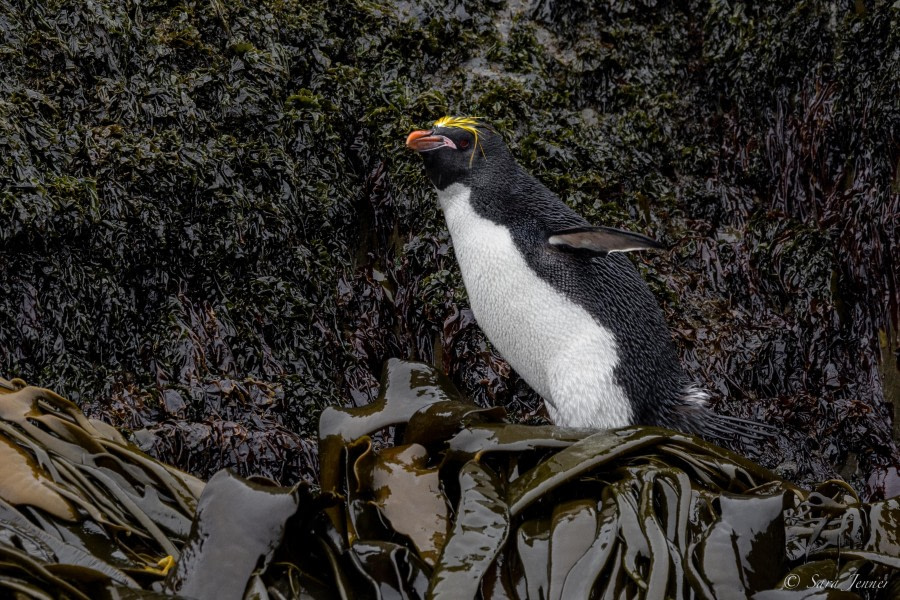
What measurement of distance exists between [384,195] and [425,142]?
2.30 feet

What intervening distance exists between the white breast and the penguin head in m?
0.09

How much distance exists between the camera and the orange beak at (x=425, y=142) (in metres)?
4.37

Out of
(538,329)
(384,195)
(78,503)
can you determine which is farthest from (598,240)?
(78,503)

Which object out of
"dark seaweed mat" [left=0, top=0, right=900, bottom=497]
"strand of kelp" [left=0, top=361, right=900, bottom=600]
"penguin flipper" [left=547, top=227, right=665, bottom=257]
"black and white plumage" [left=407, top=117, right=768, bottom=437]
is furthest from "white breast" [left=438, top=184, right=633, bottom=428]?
"strand of kelp" [left=0, top=361, right=900, bottom=600]

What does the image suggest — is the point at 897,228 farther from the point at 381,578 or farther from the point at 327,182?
the point at 381,578

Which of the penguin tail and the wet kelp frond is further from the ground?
the wet kelp frond

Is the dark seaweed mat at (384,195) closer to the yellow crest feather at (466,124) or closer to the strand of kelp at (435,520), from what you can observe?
→ the yellow crest feather at (466,124)

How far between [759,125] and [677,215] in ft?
2.63

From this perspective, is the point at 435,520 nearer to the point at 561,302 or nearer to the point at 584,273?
the point at 561,302

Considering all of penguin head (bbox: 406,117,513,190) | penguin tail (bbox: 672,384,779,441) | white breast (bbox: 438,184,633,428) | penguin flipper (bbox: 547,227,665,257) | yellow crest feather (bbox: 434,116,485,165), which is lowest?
penguin tail (bbox: 672,384,779,441)

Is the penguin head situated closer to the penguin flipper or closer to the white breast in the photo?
the white breast

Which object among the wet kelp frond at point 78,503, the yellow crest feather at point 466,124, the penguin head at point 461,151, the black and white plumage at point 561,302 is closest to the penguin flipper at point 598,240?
the black and white plumage at point 561,302

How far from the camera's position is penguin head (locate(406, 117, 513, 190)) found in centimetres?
442

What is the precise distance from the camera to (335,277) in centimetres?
475
